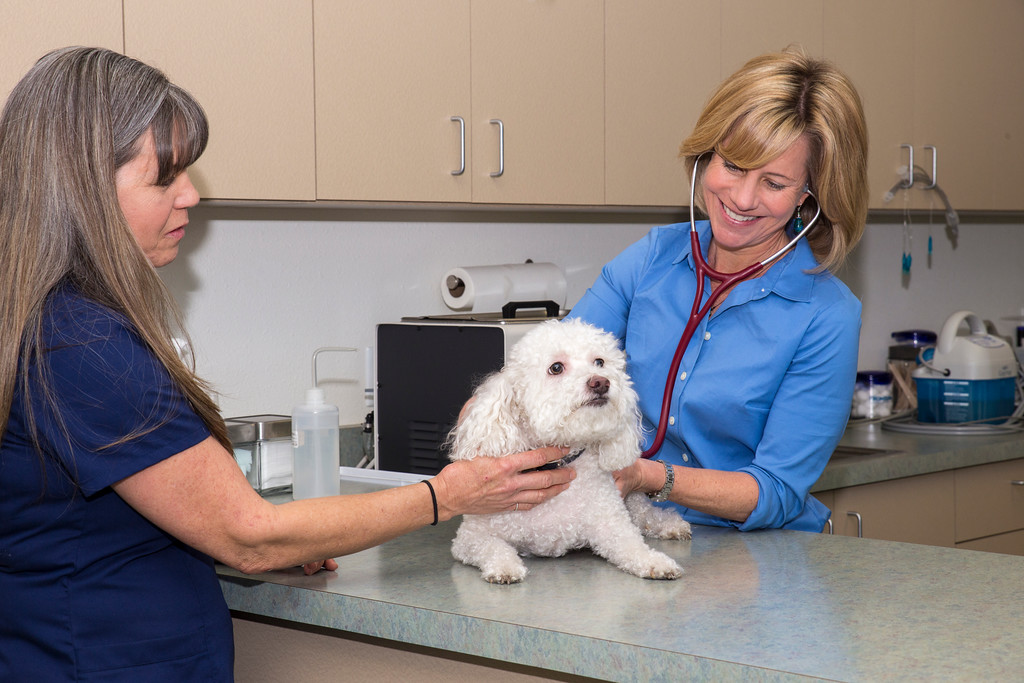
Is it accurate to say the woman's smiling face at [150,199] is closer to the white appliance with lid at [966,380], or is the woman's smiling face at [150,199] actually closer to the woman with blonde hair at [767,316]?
the woman with blonde hair at [767,316]

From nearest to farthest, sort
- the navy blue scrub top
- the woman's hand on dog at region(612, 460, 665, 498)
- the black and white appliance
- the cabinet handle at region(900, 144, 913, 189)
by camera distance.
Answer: the navy blue scrub top
the woman's hand on dog at region(612, 460, 665, 498)
the black and white appliance
the cabinet handle at region(900, 144, 913, 189)

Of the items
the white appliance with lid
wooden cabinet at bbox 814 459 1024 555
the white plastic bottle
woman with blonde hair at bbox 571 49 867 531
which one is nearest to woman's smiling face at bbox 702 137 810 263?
woman with blonde hair at bbox 571 49 867 531

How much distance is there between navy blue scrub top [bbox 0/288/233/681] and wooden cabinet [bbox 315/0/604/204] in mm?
984

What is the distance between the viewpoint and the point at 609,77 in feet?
8.04

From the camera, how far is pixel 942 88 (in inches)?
130

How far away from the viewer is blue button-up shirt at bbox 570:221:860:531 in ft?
5.32

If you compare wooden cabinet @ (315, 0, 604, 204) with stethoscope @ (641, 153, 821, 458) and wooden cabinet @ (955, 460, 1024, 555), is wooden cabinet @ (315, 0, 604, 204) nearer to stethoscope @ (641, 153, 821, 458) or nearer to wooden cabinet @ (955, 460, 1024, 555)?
stethoscope @ (641, 153, 821, 458)

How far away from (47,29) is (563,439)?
1.02 metres

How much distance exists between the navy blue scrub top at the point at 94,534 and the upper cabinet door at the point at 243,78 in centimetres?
83

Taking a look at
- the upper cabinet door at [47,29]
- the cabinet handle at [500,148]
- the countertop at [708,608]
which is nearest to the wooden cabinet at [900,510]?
the countertop at [708,608]

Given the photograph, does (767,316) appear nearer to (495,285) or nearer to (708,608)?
(708,608)

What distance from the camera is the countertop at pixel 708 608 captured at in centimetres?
110

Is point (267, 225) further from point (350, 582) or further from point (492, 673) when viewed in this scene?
point (492, 673)

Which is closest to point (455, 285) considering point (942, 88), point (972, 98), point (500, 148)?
point (500, 148)
